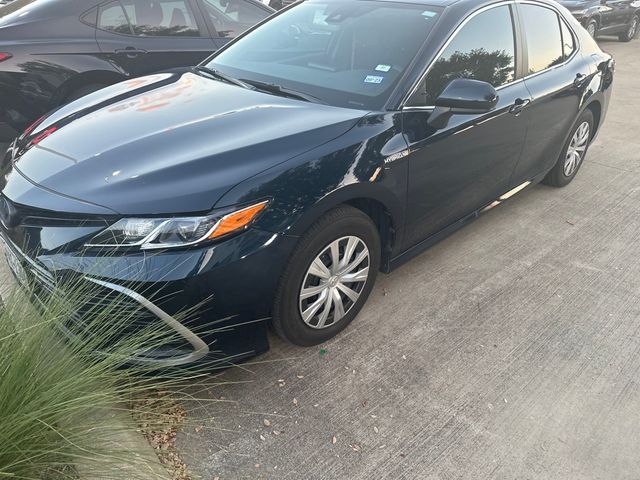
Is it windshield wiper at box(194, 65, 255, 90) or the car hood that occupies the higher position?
windshield wiper at box(194, 65, 255, 90)

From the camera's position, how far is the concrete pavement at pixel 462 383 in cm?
227

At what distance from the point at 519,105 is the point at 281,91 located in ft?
5.22

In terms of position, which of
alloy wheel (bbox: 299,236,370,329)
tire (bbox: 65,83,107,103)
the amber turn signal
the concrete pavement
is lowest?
the concrete pavement

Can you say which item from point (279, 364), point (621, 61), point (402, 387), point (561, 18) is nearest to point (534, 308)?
point (402, 387)

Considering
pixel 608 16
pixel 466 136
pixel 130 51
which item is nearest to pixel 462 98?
pixel 466 136

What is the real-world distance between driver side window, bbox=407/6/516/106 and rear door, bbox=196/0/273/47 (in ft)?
9.20

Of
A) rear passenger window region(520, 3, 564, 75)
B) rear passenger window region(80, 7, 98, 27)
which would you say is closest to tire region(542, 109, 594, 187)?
rear passenger window region(520, 3, 564, 75)

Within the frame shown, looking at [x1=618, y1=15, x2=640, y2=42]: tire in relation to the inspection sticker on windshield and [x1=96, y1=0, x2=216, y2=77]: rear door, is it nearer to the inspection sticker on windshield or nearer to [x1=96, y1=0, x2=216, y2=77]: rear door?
[x1=96, y1=0, x2=216, y2=77]: rear door

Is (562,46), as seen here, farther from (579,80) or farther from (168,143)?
(168,143)

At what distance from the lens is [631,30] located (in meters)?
13.7

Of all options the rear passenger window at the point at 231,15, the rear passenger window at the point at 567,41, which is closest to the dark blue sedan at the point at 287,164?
the rear passenger window at the point at 567,41

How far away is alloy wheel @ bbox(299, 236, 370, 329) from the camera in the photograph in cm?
261

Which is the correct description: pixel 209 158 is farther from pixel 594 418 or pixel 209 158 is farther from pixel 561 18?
pixel 561 18

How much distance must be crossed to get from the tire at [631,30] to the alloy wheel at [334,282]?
1387 centimetres
